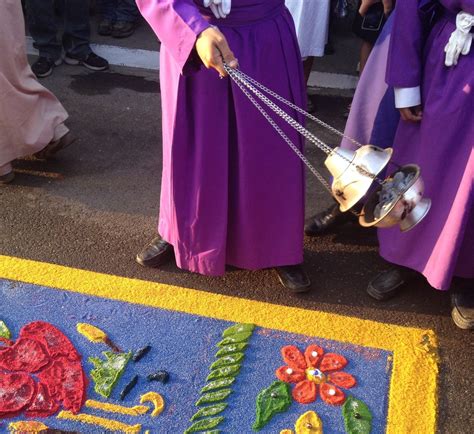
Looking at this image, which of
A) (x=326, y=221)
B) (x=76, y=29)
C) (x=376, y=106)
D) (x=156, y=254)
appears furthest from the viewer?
(x=76, y=29)

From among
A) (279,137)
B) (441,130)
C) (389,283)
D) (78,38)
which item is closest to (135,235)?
(279,137)

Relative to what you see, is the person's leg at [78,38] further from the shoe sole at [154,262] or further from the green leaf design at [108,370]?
the green leaf design at [108,370]

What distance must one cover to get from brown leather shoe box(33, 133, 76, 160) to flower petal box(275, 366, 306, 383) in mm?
2112

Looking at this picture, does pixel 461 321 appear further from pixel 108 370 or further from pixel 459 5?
pixel 108 370

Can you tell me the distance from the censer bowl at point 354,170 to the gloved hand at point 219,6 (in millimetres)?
675

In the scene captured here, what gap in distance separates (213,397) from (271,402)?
220 millimetres

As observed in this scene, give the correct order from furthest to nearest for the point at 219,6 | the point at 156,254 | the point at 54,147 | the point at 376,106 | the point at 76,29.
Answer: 1. the point at 76,29
2. the point at 54,147
3. the point at 156,254
4. the point at 376,106
5. the point at 219,6

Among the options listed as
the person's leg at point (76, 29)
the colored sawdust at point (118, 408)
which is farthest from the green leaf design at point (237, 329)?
the person's leg at point (76, 29)

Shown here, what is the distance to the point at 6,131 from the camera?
3512 millimetres

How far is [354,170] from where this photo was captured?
6.59 ft

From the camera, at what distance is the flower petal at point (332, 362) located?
8.21 ft

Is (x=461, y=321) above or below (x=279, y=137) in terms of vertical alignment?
below

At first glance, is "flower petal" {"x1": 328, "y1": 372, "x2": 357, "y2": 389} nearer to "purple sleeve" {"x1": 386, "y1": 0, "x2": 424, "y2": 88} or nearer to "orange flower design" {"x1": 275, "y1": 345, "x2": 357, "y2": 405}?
"orange flower design" {"x1": 275, "y1": 345, "x2": 357, "y2": 405}

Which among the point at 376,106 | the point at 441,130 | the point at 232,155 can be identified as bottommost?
the point at 232,155
